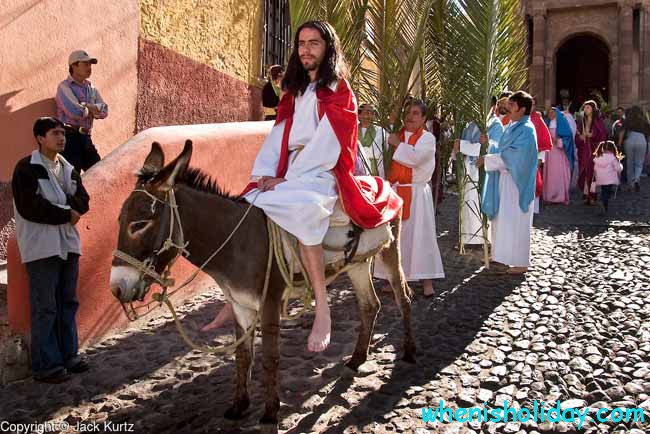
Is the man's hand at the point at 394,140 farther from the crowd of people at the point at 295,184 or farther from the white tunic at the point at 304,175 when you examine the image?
the white tunic at the point at 304,175

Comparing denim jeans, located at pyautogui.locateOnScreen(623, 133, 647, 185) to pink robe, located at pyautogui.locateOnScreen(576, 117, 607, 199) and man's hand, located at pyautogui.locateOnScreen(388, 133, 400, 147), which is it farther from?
man's hand, located at pyautogui.locateOnScreen(388, 133, 400, 147)

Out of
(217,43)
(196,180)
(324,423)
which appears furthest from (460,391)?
(217,43)

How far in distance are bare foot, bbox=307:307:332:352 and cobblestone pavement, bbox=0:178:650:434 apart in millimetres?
556

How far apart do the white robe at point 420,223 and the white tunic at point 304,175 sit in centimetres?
265

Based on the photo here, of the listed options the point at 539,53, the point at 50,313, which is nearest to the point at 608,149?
the point at 50,313

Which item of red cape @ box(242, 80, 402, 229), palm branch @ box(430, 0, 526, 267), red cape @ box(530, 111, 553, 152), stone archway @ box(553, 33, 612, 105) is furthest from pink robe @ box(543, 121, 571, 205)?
stone archway @ box(553, 33, 612, 105)

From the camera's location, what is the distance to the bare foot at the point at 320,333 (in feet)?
10.6

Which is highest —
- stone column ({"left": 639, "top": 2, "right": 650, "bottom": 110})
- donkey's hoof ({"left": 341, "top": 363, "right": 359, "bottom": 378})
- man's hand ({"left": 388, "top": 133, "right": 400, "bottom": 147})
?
stone column ({"left": 639, "top": 2, "right": 650, "bottom": 110})

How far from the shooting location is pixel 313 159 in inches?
141

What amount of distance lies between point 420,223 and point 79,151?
3.69 m

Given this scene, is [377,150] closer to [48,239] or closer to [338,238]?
[338,238]

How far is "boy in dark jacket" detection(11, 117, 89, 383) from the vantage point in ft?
13.1

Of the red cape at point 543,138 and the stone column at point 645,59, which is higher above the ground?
the stone column at point 645,59

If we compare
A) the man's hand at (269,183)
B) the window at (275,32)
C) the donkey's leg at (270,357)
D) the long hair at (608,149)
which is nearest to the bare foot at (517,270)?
the man's hand at (269,183)
